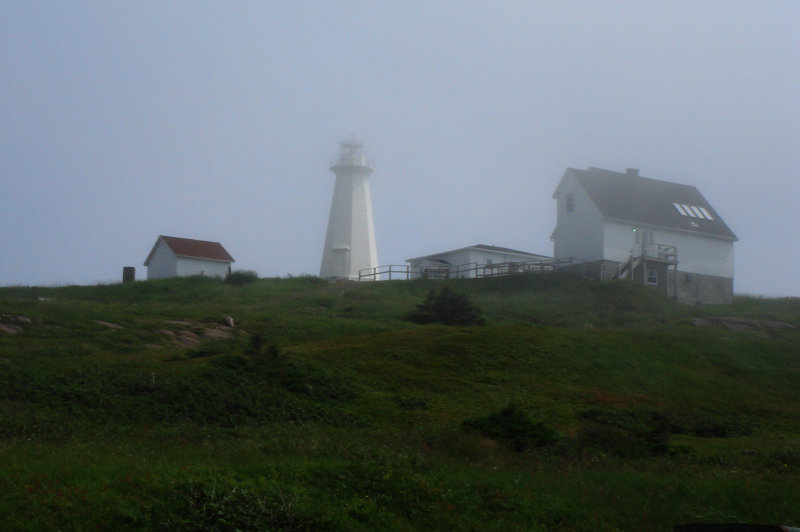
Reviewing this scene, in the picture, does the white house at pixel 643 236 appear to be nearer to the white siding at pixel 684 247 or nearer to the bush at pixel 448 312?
the white siding at pixel 684 247

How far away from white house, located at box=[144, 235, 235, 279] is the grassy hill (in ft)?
62.4

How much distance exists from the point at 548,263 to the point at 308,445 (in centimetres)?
4038

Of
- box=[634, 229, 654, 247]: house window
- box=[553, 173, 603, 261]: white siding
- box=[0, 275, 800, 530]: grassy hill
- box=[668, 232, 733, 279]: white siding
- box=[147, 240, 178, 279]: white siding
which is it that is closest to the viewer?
box=[0, 275, 800, 530]: grassy hill

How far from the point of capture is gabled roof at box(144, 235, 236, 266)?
56.1m

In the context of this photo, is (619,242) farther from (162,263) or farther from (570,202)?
(162,263)

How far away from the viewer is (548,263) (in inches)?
2104

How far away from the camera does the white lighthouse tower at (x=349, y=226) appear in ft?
201

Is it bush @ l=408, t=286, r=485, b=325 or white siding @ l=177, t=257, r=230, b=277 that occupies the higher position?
white siding @ l=177, t=257, r=230, b=277

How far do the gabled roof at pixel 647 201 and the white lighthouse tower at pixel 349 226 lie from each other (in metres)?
14.0

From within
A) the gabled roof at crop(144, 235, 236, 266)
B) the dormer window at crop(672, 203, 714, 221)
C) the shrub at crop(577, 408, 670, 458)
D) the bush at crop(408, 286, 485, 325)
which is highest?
the dormer window at crop(672, 203, 714, 221)

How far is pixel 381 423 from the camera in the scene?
19031mm

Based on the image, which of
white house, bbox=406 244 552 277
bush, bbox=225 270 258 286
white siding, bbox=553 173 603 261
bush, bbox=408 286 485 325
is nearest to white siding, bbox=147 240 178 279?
bush, bbox=225 270 258 286

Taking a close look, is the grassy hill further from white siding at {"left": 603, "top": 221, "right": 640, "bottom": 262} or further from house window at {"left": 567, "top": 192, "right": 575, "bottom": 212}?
house window at {"left": 567, "top": 192, "right": 575, "bottom": 212}

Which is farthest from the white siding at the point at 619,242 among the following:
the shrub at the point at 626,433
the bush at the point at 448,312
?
the shrub at the point at 626,433
